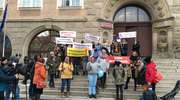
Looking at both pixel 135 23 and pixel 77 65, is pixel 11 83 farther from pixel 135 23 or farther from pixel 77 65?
pixel 135 23

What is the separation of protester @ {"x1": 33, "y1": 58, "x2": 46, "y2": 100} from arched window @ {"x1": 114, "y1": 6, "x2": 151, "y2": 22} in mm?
13884

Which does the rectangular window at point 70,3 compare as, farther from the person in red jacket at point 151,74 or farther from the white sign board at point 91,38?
the person in red jacket at point 151,74

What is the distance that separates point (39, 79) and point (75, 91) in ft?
11.6

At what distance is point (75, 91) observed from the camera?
64.7 ft

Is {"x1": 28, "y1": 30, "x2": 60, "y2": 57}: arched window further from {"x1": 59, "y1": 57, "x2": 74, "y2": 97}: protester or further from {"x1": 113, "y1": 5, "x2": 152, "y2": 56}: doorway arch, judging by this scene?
{"x1": 59, "y1": 57, "x2": 74, "y2": 97}: protester

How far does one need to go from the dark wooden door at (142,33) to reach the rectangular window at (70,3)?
2.87m

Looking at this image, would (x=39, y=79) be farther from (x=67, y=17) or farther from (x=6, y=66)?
(x=67, y=17)

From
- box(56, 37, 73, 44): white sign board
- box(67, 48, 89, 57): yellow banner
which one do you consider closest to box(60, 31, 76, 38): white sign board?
box(56, 37, 73, 44): white sign board

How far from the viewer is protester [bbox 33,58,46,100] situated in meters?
16.5

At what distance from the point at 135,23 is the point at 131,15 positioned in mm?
640

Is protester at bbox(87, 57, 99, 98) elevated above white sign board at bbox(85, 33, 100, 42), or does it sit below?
below

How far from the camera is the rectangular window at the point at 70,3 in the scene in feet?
93.9

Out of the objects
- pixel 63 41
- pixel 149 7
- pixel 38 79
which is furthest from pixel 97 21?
pixel 38 79

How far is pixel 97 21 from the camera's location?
28.2 metres
